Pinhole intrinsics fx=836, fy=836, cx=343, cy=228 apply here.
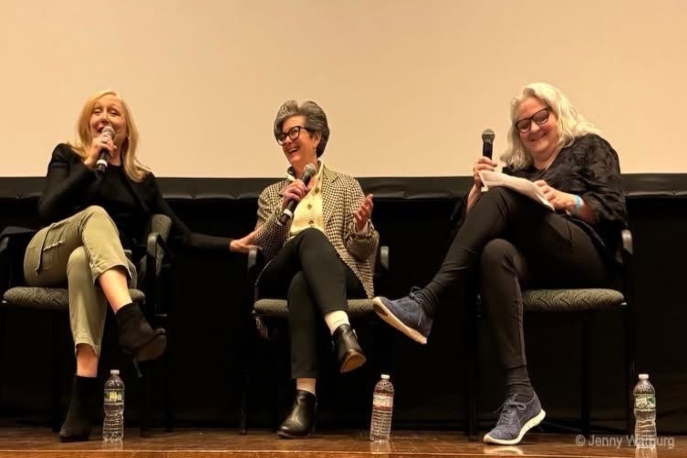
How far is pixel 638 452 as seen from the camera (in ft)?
7.08

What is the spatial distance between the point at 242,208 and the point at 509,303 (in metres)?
1.17

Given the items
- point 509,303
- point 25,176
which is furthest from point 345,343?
point 25,176

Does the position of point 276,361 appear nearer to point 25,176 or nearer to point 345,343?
point 345,343

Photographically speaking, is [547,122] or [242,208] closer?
[547,122]

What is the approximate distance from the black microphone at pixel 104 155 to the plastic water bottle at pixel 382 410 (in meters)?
1.07

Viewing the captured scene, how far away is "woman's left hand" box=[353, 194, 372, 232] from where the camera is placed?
2574mm

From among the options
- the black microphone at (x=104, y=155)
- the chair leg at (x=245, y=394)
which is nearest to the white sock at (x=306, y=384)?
the chair leg at (x=245, y=394)

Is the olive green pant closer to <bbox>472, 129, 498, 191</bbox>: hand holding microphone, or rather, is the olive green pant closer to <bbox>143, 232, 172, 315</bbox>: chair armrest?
<bbox>143, 232, 172, 315</bbox>: chair armrest

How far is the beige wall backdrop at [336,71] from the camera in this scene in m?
3.41

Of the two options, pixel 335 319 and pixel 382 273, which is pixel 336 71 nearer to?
pixel 382 273

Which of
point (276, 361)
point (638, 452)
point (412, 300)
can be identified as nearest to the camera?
point (638, 452)

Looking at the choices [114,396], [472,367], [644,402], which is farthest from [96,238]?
[644,402]

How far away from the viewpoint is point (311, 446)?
222cm

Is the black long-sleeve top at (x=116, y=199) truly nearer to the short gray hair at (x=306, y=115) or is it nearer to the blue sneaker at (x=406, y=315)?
the short gray hair at (x=306, y=115)
